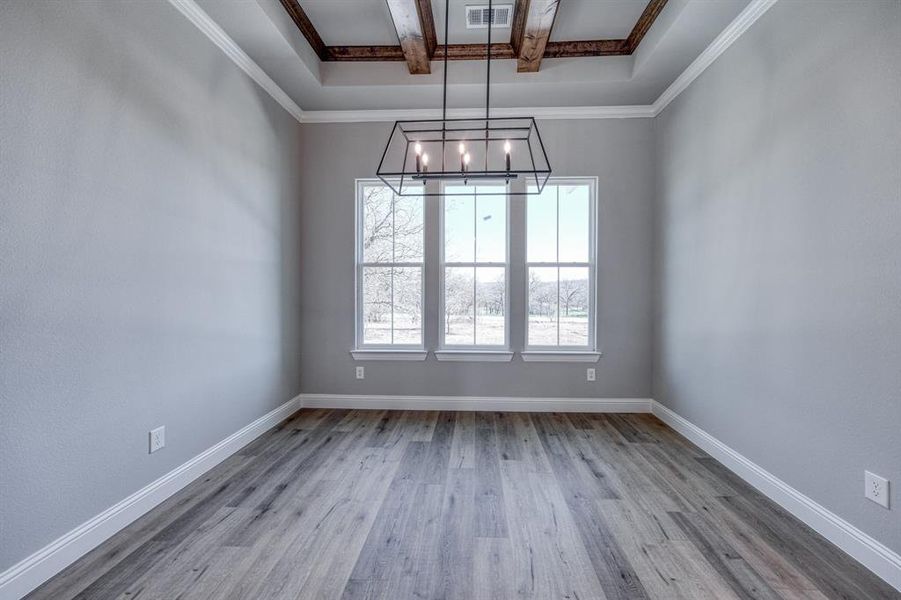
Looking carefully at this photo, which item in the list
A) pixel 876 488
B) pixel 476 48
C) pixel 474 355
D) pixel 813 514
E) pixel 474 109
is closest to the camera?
pixel 876 488

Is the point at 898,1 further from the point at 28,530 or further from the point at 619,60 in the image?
the point at 28,530

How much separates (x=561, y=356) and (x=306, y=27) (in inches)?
140

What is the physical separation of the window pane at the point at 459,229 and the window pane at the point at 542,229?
0.58 metres

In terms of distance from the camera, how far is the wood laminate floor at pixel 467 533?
1.65 meters

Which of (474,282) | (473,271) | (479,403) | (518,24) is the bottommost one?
(479,403)

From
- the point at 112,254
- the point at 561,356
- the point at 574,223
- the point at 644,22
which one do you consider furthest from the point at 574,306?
the point at 112,254

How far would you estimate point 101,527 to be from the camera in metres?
1.92

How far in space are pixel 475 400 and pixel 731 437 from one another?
2101 millimetres

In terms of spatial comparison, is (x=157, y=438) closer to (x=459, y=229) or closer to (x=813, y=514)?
(x=459, y=229)

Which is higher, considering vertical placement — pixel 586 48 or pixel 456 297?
pixel 586 48

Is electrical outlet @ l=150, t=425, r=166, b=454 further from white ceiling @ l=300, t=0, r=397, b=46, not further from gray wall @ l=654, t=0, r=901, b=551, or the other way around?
gray wall @ l=654, t=0, r=901, b=551

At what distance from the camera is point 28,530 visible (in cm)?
162

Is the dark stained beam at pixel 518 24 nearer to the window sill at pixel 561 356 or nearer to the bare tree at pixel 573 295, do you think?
the bare tree at pixel 573 295

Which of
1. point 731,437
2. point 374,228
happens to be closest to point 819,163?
point 731,437
